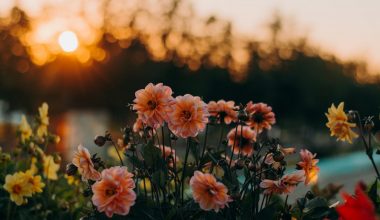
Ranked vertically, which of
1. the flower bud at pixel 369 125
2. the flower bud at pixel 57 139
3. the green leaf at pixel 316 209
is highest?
the flower bud at pixel 57 139

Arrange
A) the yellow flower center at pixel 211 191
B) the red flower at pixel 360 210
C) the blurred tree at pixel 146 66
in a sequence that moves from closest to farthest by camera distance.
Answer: the red flower at pixel 360 210
the yellow flower center at pixel 211 191
the blurred tree at pixel 146 66

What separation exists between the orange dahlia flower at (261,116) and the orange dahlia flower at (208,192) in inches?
22.3

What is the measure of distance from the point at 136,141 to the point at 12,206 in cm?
105

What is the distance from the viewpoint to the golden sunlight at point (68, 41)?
86.3ft

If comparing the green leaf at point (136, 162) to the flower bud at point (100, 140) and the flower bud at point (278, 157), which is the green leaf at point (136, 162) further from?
the flower bud at point (278, 157)

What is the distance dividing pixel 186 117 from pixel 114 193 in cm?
33

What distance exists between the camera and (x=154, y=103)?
2131mm

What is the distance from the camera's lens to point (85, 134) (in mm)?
39500

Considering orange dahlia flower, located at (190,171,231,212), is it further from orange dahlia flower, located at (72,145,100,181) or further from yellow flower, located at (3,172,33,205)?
yellow flower, located at (3,172,33,205)

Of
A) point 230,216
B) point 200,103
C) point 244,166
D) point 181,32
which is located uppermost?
point 181,32

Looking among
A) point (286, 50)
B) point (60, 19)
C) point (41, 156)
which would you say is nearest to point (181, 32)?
point (60, 19)

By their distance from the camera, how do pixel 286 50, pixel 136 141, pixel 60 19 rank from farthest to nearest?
pixel 286 50 < pixel 60 19 < pixel 136 141

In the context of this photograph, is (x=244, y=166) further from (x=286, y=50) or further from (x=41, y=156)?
(x=286, y=50)

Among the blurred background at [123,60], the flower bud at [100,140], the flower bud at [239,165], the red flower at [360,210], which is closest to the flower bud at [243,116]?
the flower bud at [239,165]
